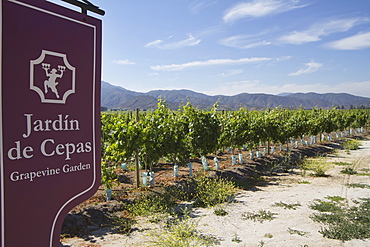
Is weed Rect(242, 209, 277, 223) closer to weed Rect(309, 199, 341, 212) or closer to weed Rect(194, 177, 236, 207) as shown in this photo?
weed Rect(194, 177, 236, 207)

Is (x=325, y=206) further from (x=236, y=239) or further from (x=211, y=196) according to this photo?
(x=236, y=239)

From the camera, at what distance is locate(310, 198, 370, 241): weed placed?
16.8 ft

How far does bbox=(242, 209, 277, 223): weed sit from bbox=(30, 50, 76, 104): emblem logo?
16.8 ft

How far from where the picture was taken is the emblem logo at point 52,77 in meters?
1.87

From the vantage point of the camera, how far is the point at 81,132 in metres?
2.16

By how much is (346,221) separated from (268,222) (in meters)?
1.51

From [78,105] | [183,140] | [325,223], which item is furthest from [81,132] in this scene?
[183,140]

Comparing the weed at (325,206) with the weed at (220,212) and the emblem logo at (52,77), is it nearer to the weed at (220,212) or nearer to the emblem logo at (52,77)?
the weed at (220,212)

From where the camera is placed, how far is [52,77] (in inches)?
76.6

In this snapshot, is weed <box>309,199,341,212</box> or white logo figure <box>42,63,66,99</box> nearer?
white logo figure <box>42,63,66,99</box>

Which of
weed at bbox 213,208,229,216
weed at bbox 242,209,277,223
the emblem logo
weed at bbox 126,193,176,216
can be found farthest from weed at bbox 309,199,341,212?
the emblem logo

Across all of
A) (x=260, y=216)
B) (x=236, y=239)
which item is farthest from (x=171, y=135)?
(x=236, y=239)

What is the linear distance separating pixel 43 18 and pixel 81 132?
0.82 m

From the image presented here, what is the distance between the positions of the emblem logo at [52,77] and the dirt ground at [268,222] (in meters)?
3.01
